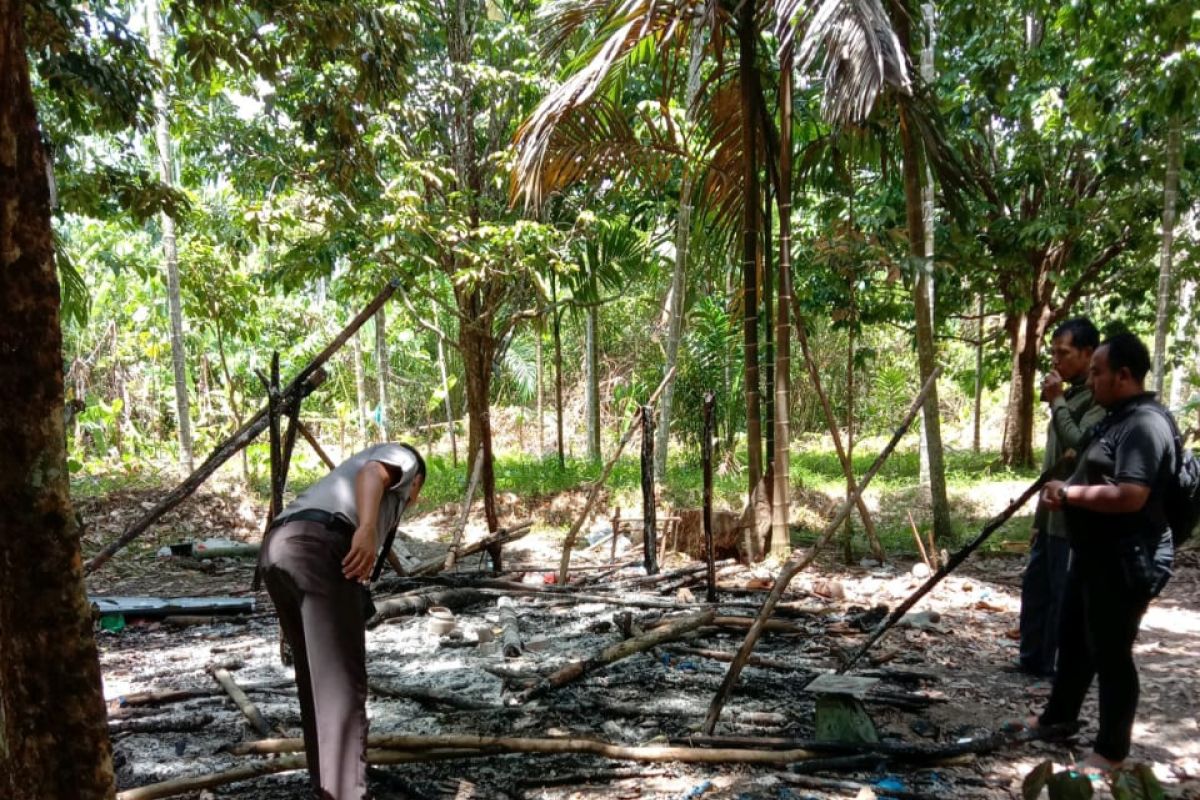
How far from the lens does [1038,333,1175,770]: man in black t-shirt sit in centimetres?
296

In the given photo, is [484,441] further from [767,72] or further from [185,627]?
[767,72]

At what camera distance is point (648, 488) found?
6582 mm

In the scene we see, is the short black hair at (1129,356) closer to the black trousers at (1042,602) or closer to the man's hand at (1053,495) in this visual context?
the man's hand at (1053,495)

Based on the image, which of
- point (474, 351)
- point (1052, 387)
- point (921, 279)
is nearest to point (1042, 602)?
point (1052, 387)

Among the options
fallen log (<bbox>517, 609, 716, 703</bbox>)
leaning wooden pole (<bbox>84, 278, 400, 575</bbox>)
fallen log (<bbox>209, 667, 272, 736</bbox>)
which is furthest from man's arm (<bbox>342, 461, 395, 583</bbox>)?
leaning wooden pole (<bbox>84, 278, 400, 575</bbox>)

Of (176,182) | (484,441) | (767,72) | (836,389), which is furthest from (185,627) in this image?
(836,389)

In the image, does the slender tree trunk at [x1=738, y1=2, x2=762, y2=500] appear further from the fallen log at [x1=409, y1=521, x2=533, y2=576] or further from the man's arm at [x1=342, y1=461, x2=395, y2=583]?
the man's arm at [x1=342, y1=461, x2=395, y2=583]

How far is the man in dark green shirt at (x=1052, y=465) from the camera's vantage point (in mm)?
3766

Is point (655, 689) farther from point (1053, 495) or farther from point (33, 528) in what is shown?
point (33, 528)

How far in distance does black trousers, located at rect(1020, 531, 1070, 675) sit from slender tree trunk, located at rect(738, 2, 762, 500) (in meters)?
2.81

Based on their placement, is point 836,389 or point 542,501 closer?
point 542,501

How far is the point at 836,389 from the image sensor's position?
1723 cm

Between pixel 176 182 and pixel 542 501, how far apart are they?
651cm

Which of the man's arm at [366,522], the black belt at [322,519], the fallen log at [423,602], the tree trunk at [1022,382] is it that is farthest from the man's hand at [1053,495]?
the tree trunk at [1022,382]
